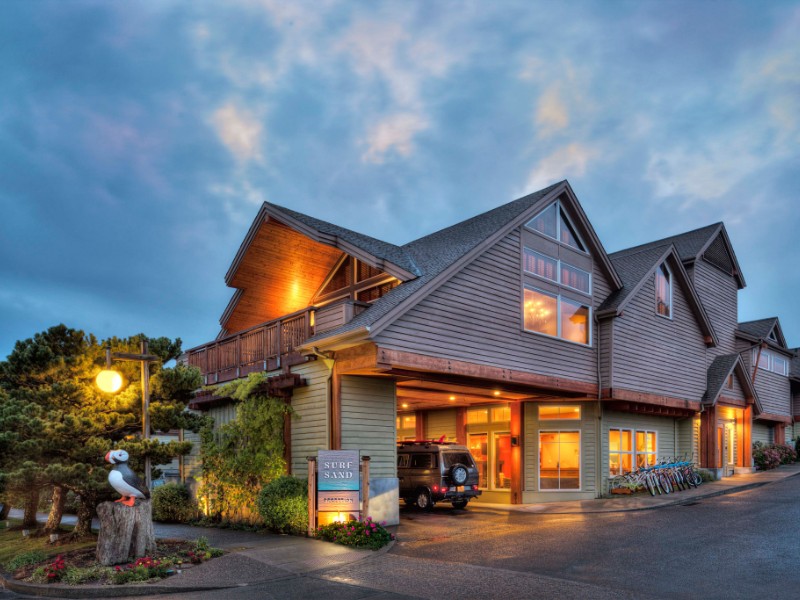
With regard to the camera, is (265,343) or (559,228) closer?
(265,343)

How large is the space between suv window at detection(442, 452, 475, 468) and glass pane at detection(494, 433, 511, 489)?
3.13m

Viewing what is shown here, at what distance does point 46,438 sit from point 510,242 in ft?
40.3

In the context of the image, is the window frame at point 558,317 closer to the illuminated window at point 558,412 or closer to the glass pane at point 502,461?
the illuminated window at point 558,412

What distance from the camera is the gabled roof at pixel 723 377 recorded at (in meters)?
26.7

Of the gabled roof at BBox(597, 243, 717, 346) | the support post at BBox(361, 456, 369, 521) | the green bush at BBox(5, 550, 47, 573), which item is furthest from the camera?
the gabled roof at BBox(597, 243, 717, 346)

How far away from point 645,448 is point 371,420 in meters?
13.7

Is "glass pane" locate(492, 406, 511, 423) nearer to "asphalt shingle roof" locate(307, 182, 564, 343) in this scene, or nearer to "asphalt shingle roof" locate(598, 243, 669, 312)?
"asphalt shingle roof" locate(598, 243, 669, 312)

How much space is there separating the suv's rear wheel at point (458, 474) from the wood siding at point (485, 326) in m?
3.83

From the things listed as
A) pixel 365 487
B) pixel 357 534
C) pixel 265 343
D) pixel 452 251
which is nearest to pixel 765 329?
pixel 452 251

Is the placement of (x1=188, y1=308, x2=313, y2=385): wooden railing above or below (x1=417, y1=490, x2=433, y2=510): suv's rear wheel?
above

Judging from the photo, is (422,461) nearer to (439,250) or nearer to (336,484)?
(336,484)

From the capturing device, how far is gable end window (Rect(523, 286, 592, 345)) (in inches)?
765

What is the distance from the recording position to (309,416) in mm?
16688

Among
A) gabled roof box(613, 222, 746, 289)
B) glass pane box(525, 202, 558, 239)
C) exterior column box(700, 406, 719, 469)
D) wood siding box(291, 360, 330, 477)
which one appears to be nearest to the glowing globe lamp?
wood siding box(291, 360, 330, 477)
